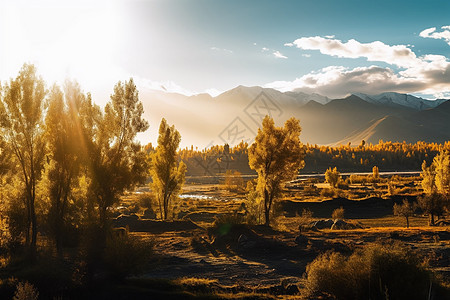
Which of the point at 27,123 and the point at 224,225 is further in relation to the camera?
the point at 224,225

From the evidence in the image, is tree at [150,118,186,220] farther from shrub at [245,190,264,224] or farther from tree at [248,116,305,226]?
tree at [248,116,305,226]

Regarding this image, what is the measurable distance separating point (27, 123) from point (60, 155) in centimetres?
354

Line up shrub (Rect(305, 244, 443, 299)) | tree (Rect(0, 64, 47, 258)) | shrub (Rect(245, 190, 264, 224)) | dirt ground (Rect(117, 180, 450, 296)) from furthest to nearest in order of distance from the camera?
shrub (Rect(245, 190, 264, 224)), tree (Rect(0, 64, 47, 258)), dirt ground (Rect(117, 180, 450, 296)), shrub (Rect(305, 244, 443, 299))

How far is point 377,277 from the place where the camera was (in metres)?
16.0

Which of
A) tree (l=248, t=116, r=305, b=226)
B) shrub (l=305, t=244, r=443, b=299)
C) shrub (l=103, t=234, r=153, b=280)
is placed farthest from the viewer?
tree (l=248, t=116, r=305, b=226)

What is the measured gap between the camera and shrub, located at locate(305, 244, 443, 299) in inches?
612

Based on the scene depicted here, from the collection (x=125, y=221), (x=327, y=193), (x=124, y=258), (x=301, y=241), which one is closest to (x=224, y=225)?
(x=301, y=241)

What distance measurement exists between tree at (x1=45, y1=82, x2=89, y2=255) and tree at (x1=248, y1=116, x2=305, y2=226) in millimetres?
21351

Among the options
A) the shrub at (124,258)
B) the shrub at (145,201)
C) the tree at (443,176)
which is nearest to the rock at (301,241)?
the shrub at (124,258)

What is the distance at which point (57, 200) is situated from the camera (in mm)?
28609

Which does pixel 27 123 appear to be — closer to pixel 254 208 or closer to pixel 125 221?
pixel 125 221

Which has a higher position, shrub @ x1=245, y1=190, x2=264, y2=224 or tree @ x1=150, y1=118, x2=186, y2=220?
tree @ x1=150, y1=118, x2=186, y2=220

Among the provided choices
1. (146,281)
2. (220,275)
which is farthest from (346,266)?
(146,281)

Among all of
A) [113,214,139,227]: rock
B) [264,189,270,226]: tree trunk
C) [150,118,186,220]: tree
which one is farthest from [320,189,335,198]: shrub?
[113,214,139,227]: rock
